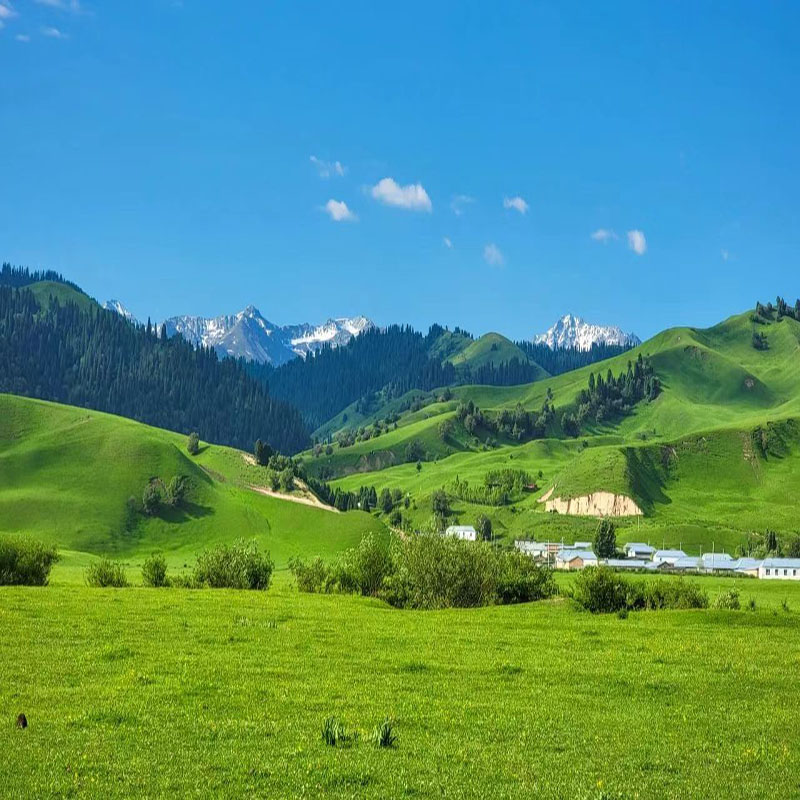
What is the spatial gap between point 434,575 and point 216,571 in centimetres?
2670

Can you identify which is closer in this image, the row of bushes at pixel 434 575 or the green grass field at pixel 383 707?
the green grass field at pixel 383 707

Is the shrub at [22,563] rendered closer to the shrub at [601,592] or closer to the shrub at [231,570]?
the shrub at [231,570]

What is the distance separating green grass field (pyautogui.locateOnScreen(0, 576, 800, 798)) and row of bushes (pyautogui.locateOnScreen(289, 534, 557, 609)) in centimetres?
2760

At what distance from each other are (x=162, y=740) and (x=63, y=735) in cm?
284

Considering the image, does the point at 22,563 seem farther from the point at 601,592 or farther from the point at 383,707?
the point at 383,707

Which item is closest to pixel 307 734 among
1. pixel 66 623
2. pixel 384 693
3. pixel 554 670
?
pixel 384 693

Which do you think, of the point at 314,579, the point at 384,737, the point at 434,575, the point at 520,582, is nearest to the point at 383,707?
the point at 384,737

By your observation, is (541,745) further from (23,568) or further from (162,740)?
(23,568)

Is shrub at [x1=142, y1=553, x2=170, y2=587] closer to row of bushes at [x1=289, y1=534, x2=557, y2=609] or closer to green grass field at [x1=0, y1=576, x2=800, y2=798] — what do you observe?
row of bushes at [x1=289, y1=534, x2=557, y2=609]

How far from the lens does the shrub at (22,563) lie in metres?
80.2

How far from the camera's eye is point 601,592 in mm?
71000

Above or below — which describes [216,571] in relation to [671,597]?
below

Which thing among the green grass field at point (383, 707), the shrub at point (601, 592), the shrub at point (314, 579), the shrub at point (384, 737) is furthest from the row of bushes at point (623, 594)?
the shrub at point (384, 737)

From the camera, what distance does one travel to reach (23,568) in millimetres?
80688
